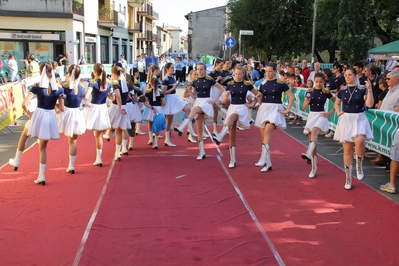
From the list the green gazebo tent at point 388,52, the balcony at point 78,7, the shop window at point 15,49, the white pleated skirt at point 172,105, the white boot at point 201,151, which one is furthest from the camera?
the balcony at point 78,7

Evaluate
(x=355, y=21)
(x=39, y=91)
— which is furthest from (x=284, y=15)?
(x=39, y=91)

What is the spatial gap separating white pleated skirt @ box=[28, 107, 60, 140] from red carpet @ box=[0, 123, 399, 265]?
3.02 ft

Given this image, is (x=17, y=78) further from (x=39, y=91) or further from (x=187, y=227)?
(x=187, y=227)

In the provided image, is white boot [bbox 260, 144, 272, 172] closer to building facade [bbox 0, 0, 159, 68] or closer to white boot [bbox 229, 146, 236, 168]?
white boot [bbox 229, 146, 236, 168]

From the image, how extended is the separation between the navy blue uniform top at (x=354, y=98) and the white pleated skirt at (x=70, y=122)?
16.2ft

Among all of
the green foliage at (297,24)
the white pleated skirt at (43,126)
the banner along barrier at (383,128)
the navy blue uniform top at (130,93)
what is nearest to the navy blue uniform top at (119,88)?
the navy blue uniform top at (130,93)

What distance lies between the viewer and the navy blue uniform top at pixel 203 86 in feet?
34.0

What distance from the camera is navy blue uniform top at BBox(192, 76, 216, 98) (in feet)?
34.0

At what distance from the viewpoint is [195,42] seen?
87812 mm

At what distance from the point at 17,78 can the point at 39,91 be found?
79.0 feet

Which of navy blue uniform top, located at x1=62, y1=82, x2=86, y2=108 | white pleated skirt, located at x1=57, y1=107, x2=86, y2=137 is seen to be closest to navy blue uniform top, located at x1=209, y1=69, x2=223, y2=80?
navy blue uniform top, located at x1=62, y1=82, x2=86, y2=108

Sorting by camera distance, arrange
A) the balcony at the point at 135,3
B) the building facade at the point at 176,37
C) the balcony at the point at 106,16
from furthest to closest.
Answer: the building facade at the point at 176,37, the balcony at the point at 135,3, the balcony at the point at 106,16

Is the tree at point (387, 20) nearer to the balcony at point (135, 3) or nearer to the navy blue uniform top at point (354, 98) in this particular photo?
the navy blue uniform top at point (354, 98)

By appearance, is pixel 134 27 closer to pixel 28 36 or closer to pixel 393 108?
pixel 28 36
